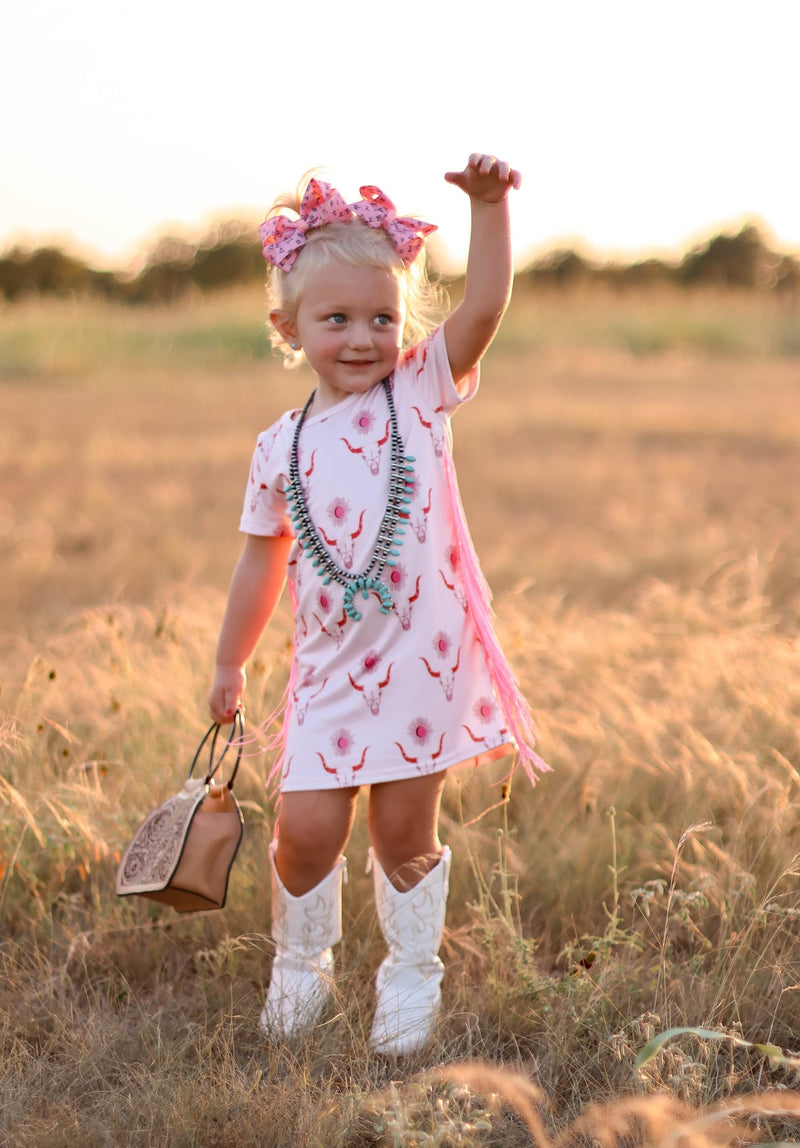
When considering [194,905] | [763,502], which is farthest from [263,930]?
[763,502]

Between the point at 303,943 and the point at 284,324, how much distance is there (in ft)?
4.02

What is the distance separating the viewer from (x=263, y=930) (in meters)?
2.66

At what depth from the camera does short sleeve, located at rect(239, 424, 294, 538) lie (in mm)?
2424

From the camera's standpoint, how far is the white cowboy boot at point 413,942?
7.70 ft

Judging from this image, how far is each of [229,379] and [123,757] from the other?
439 inches

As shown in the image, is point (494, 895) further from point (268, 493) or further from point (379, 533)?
point (268, 493)

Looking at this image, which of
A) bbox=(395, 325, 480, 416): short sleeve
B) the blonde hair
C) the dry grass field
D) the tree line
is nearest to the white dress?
bbox=(395, 325, 480, 416): short sleeve

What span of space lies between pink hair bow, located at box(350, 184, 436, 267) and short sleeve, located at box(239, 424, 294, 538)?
429 mm

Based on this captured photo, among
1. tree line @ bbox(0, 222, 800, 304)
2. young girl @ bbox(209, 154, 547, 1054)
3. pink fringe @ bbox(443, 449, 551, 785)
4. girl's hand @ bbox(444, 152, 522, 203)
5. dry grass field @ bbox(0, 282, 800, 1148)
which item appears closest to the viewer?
dry grass field @ bbox(0, 282, 800, 1148)

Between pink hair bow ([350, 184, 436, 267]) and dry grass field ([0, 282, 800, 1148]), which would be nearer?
dry grass field ([0, 282, 800, 1148])

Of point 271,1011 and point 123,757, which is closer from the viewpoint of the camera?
point 271,1011

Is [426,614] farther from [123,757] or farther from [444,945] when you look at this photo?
[123,757]

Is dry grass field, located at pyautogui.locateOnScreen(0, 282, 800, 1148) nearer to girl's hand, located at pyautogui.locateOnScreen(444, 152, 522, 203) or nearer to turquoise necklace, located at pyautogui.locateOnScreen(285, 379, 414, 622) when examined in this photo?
turquoise necklace, located at pyautogui.locateOnScreen(285, 379, 414, 622)

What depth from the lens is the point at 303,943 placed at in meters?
2.42
